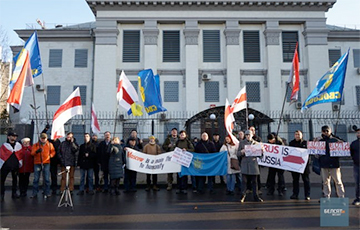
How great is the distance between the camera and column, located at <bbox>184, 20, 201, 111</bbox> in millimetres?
25809

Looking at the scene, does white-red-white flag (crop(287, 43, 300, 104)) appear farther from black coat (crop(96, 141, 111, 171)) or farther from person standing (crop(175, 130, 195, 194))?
black coat (crop(96, 141, 111, 171))

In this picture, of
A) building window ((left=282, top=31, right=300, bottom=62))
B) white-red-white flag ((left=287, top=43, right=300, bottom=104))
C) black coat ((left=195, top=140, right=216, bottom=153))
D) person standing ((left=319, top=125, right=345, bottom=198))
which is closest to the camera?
person standing ((left=319, top=125, right=345, bottom=198))

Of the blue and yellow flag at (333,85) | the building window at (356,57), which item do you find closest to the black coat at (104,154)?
the blue and yellow flag at (333,85)

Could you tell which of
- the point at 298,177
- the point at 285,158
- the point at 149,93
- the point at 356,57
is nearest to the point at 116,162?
the point at 149,93

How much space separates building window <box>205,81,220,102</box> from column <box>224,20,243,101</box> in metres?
0.96

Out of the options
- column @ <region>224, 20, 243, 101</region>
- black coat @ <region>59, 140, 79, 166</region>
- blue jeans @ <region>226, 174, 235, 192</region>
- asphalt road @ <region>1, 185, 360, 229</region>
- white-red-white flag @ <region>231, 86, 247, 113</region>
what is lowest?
asphalt road @ <region>1, 185, 360, 229</region>

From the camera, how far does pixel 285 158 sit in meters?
9.56

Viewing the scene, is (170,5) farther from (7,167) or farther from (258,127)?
(7,167)

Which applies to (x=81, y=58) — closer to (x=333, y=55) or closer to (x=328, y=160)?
(x=333, y=55)

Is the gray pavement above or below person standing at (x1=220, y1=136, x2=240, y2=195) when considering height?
below

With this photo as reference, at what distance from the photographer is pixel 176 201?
A: 896 cm

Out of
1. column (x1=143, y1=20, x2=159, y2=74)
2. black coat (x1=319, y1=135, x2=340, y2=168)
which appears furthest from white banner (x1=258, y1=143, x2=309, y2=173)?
column (x1=143, y1=20, x2=159, y2=74)

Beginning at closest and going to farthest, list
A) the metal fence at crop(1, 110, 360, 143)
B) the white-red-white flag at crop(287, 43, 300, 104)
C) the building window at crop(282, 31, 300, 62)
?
the white-red-white flag at crop(287, 43, 300, 104), the metal fence at crop(1, 110, 360, 143), the building window at crop(282, 31, 300, 62)

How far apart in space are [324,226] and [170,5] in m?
24.3
